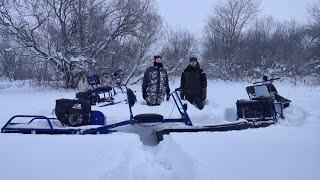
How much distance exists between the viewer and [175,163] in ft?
17.9

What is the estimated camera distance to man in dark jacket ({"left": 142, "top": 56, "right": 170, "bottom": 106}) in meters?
9.54

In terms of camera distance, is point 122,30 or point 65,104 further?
point 122,30

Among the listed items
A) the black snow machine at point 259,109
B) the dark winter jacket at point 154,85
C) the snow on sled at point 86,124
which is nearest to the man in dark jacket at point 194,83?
the dark winter jacket at point 154,85

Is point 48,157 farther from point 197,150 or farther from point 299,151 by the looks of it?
point 299,151

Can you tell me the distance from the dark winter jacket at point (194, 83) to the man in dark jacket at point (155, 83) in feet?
2.07

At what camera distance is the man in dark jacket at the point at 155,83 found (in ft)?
31.3

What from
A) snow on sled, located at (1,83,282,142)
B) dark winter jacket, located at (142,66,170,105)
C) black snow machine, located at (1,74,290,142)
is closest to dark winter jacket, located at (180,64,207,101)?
dark winter jacket, located at (142,66,170,105)

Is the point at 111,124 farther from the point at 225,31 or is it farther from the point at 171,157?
the point at 225,31

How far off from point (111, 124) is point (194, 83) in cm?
299

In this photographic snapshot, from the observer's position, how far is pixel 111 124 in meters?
7.72

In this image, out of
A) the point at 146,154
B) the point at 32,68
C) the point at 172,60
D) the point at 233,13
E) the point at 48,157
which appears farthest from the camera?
the point at 233,13

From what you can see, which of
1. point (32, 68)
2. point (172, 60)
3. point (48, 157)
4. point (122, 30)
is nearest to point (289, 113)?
point (48, 157)

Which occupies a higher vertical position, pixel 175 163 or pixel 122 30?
pixel 122 30

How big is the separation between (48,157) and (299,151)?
2850 millimetres
